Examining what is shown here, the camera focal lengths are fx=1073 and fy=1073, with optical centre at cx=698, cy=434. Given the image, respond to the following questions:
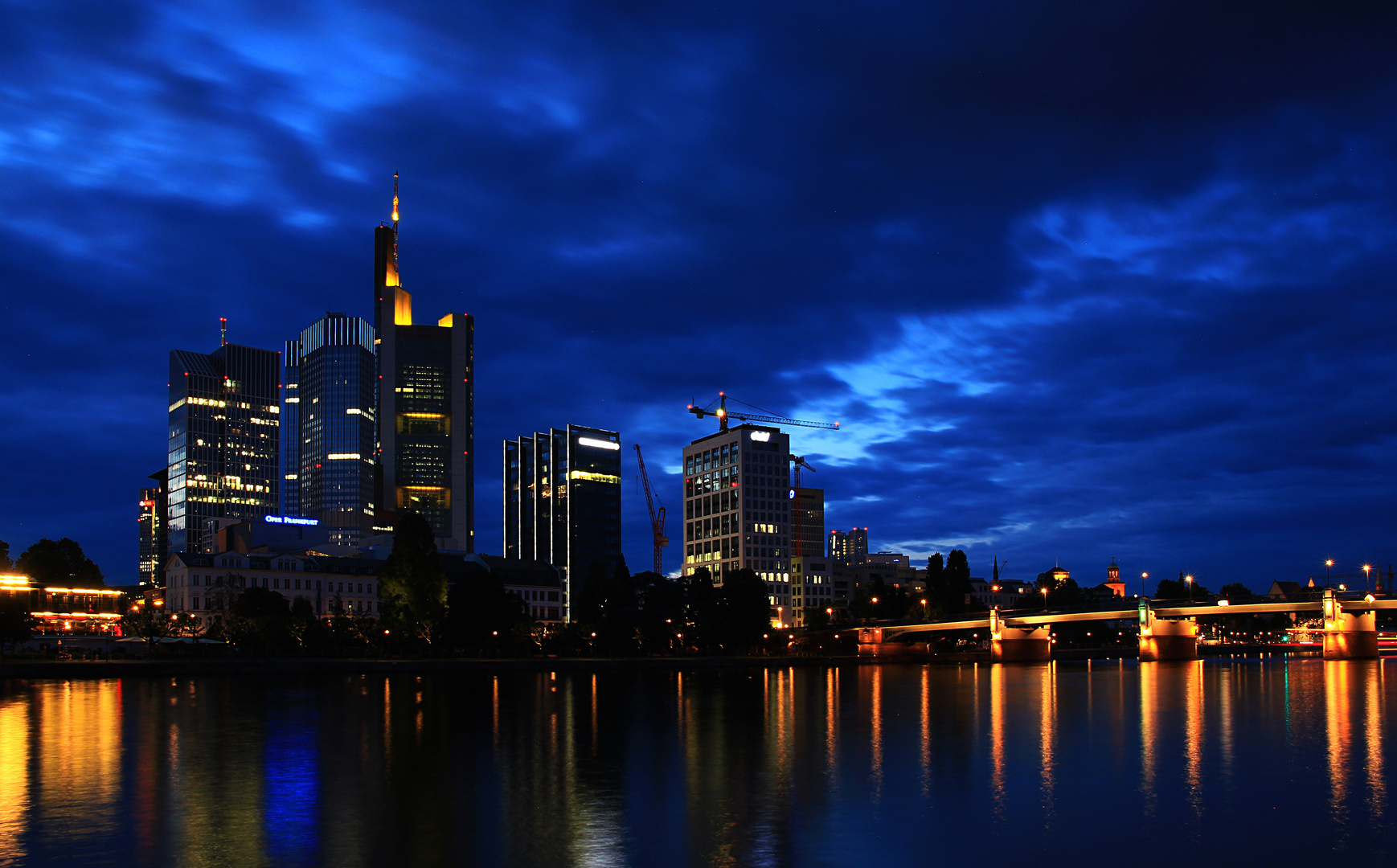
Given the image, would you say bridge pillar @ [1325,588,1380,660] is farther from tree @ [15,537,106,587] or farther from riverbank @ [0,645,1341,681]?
tree @ [15,537,106,587]

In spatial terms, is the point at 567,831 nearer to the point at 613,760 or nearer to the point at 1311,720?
the point at 613,760

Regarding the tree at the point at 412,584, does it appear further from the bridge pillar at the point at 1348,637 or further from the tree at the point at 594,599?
the bridge pillar at the point at 1348,637

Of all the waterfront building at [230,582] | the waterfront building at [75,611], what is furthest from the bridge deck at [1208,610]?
the waterfront building at [75,611]

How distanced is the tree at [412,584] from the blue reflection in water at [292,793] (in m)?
78.0

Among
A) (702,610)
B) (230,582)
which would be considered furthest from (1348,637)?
(230,582)

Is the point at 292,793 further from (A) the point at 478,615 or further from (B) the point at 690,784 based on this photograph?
(A) the point at 478,615

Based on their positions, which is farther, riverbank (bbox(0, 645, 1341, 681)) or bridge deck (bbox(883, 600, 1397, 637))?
bridge deck (bbox(883, 600, 1397, 637))

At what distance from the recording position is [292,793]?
34406mm

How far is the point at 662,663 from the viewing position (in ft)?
513

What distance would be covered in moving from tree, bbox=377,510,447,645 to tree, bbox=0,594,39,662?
39594 millimetres

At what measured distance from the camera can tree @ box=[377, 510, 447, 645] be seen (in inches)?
5364

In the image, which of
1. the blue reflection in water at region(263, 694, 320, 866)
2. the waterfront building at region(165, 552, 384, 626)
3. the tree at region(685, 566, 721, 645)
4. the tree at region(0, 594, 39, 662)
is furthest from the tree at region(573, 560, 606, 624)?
the blue reflection in water at region(263, 694, 320, 866)

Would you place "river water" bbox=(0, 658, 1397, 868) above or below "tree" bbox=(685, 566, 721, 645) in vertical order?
above

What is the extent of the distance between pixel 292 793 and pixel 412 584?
105 meters
